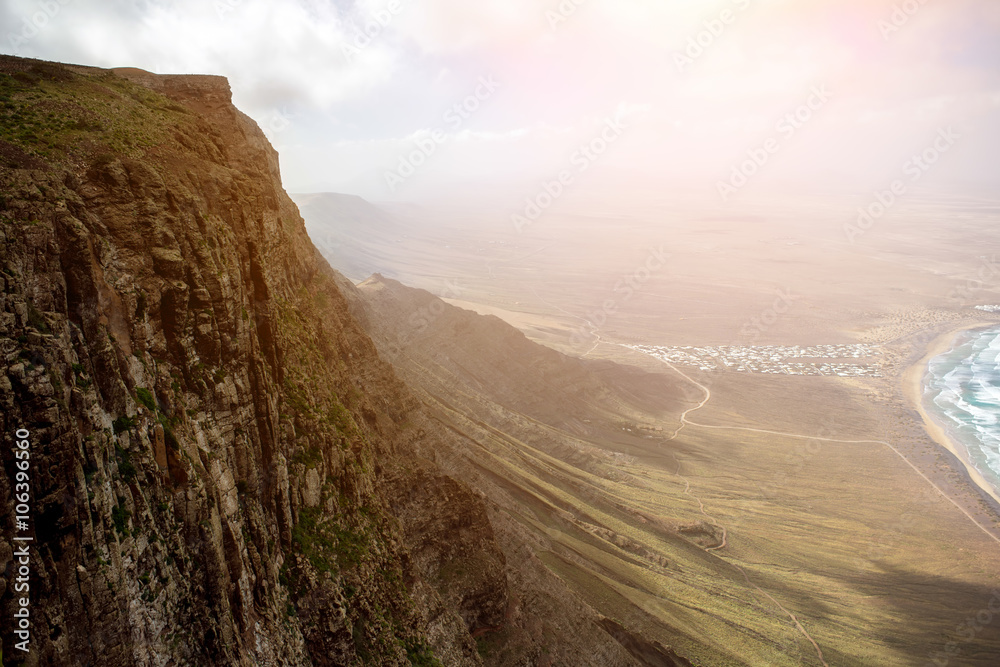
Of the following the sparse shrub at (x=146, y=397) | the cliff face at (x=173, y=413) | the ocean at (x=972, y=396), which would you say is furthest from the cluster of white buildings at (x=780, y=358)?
the sparse shrub at (x=146, y=397)

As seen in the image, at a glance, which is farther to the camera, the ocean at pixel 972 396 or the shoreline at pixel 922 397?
the ocean at pixel 972 396

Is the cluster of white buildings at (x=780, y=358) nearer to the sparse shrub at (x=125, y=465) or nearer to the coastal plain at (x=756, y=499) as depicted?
the coastal plain at (x=756, y=499)

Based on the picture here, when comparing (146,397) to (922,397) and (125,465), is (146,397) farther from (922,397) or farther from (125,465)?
(922,397)

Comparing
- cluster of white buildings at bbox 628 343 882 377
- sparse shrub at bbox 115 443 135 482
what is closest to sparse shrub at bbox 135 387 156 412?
sparse shrub at bbox 115 443 135 482

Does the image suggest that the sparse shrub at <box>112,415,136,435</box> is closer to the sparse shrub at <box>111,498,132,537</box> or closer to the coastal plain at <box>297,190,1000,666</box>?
the sparse shrub at <box>111,498,132,537</box>

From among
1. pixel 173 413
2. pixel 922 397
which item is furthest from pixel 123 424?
pixel 922 397

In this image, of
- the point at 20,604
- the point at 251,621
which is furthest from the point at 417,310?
the point at 20,604
